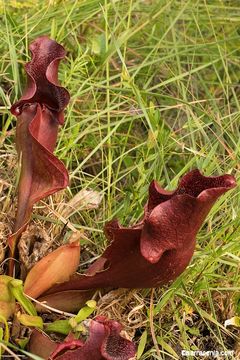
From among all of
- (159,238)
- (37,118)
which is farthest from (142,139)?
(159,238)

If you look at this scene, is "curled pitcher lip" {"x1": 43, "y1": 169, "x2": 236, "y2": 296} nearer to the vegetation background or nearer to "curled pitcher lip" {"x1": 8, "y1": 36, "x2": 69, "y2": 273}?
the vegetation background

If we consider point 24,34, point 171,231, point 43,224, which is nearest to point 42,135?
point 43,224

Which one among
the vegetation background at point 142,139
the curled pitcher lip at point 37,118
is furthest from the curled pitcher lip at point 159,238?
the curled pitcher lip at point 37,118

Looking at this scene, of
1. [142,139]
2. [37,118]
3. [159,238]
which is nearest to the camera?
[159,238]

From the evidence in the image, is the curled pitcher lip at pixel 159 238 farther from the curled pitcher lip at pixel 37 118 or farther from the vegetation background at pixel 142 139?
the curled pitcher lip at pixel 37 118

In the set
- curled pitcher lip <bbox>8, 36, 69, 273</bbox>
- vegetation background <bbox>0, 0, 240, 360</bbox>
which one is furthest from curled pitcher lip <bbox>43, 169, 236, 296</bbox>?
curled pitcher lip <bbox>8, 36, 69, 273</bbox>

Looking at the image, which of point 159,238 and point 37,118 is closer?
point 159,238

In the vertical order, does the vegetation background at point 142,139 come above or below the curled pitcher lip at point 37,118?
below

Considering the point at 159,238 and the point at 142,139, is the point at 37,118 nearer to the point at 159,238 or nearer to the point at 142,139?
the point at 159,238

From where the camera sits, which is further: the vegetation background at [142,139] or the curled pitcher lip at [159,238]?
the vegetation background at [142,139]

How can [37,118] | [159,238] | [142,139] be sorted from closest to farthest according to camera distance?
[159,238]
[37,118]
[142,139]
